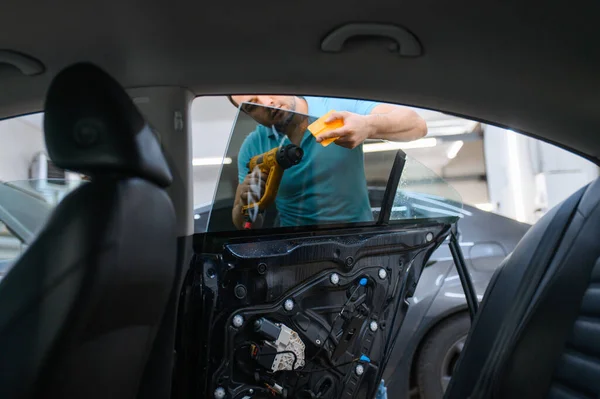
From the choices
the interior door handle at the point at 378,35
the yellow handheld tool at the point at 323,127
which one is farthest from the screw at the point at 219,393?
the interior door handle at the point at 378,35

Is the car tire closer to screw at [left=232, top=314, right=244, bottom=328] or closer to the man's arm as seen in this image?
the man's arm

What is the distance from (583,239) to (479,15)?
2.06 ft

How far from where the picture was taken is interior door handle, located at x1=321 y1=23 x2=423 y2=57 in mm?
1451

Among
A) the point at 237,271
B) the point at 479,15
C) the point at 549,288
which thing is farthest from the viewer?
the point at 237,271

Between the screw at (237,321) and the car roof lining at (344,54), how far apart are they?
0.72 meters

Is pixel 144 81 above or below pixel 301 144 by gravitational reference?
above

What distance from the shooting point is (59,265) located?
0.98 m

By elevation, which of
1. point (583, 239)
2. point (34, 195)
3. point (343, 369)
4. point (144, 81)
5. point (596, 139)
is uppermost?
point (144, 81)

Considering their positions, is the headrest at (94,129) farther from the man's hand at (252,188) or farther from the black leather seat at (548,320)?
the black leather seat at (548,320)

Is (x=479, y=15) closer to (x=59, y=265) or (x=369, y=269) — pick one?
(x=369, y=269)

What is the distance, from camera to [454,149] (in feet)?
27.7

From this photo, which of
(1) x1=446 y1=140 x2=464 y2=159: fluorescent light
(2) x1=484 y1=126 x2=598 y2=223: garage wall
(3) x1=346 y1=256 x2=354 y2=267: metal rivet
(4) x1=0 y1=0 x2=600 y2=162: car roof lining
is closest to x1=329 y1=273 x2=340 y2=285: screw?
(3) x1=346 y1=256 x2=354 y2=267: metal rivet

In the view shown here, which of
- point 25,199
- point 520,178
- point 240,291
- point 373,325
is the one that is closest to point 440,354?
point 373,325

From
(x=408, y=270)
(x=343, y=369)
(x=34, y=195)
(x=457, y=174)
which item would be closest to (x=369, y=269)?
(x=408, y=270)
